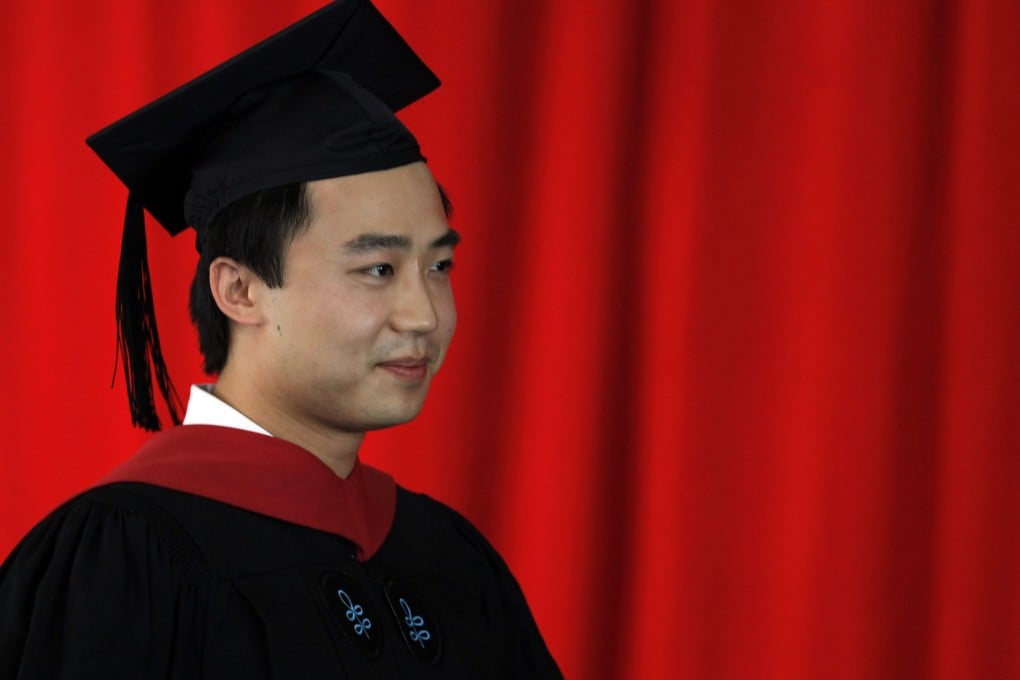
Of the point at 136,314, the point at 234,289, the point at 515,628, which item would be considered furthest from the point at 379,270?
the point at 515,628

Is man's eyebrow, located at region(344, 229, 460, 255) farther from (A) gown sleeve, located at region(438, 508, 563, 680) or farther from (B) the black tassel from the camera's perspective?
(A) gown sleeve, located at region(438, 508, 563, 680)

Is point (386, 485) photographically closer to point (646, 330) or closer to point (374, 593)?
point (374, 593)

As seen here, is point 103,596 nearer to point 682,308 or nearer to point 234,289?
point 234,289

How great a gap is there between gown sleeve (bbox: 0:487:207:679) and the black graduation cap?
0.24 meters

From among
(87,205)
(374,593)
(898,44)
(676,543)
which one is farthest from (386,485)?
(898,44)

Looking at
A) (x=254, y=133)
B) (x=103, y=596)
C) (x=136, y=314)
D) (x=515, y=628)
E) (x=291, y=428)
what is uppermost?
(x=254, y=133)

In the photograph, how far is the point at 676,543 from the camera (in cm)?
197

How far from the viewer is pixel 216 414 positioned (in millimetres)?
1289

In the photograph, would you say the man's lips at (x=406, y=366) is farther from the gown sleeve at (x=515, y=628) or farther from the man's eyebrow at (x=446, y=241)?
the gown sleeve at (x=515, y=628)

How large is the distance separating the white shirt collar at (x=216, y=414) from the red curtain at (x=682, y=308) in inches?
28.4

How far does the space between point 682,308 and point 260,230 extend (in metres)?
0.88

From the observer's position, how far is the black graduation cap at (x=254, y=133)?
4.11 feet

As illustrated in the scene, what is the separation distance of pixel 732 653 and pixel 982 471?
47 cm

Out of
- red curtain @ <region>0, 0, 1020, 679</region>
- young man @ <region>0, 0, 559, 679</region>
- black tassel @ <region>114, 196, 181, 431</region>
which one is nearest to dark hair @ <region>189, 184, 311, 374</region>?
young man @ <region>0, 0, 559, 679</region>
